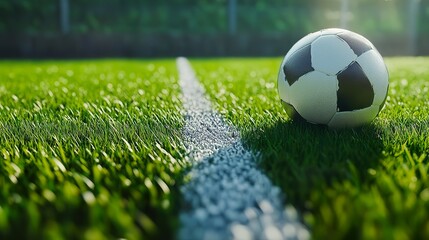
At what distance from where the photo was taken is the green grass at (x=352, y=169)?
1.26m

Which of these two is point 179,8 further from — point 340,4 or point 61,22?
point 340,4

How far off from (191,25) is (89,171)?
14.8 metres

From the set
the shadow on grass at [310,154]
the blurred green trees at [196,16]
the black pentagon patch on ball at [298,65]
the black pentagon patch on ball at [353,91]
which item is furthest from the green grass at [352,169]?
the blurred green trees at [196,16]

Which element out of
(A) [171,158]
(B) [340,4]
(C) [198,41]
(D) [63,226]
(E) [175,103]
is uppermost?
(D) [63,226]

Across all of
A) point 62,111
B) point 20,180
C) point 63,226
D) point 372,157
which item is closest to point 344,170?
point 372,157

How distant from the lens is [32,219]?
125 cm

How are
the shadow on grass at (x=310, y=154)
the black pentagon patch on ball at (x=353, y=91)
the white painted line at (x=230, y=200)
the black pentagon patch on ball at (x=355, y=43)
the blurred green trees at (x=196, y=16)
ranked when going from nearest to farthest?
the white painted line at (x=230, y=200)
the shadow on grass at (x=310, y=154)
the black pentagon patch on ball at (x=353, y=91)
the black pentagon patch on ball at (x=355, y=43)
the blurred green trees at (x=196, y=16)

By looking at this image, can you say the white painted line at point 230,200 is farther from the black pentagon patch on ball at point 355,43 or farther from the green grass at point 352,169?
the black pentagon patch on ball at point 355,43

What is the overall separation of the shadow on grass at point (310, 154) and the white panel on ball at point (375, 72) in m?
0.17

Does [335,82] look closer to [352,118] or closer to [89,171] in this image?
[352,118]

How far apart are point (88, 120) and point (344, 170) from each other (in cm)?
159

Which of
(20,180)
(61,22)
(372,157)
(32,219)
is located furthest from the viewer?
(61,22)

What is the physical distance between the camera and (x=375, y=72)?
252 centimetres

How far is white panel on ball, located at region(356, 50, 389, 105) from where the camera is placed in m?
2.49
